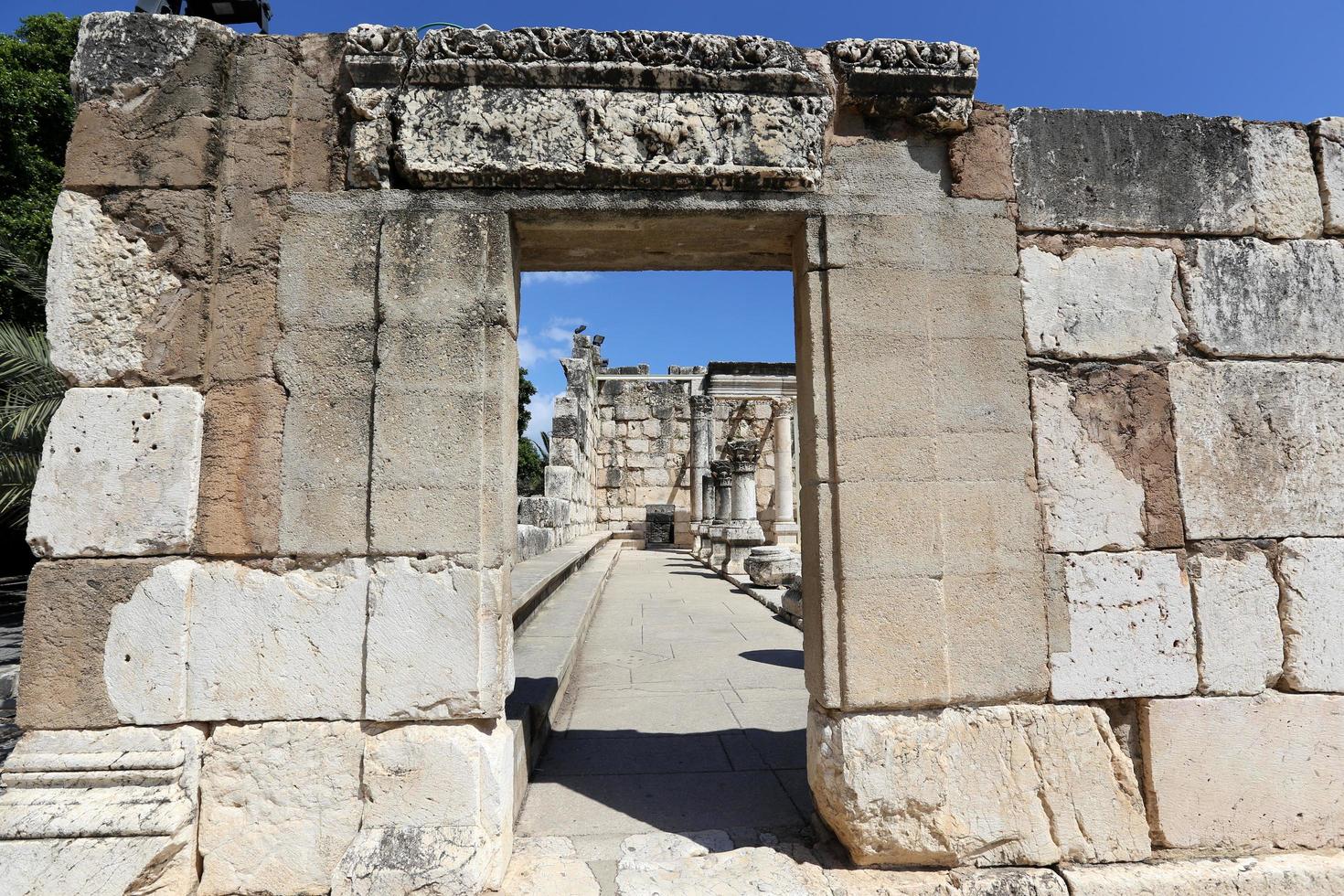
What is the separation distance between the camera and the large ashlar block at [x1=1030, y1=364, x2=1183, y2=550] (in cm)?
290

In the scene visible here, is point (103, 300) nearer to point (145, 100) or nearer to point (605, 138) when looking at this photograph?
point (145, 100)

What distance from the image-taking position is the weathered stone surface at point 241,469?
106 inches

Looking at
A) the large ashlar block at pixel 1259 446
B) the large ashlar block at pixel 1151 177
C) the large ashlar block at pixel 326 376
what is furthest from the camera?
the large ashlar block at pixel 1151 177

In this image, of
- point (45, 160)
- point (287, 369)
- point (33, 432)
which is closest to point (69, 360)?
point (287, 369)

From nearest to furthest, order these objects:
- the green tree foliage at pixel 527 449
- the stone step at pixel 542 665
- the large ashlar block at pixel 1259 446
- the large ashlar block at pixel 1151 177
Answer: the large ashlar block at pixel 1259 446 < the large ashlar block at pixel 1151 177 < the stone step at pixel 542 665 < the green tree foliage at pixel 527 449

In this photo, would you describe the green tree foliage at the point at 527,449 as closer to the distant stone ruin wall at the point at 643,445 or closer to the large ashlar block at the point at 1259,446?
the distant stone ruin wall at the point at 643,445

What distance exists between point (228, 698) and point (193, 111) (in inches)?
94.8

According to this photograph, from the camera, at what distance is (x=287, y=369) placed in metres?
2.75

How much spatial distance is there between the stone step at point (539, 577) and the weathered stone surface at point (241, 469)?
7.96ft

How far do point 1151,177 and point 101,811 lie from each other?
4971 mm

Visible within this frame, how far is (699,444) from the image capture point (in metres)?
18.5

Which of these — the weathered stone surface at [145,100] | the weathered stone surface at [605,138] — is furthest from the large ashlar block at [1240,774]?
the weathered stone surface at [145,100]

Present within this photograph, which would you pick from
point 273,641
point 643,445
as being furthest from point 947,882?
point 643,445

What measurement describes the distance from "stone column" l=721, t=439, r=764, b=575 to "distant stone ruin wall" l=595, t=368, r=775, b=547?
6.52 metres
